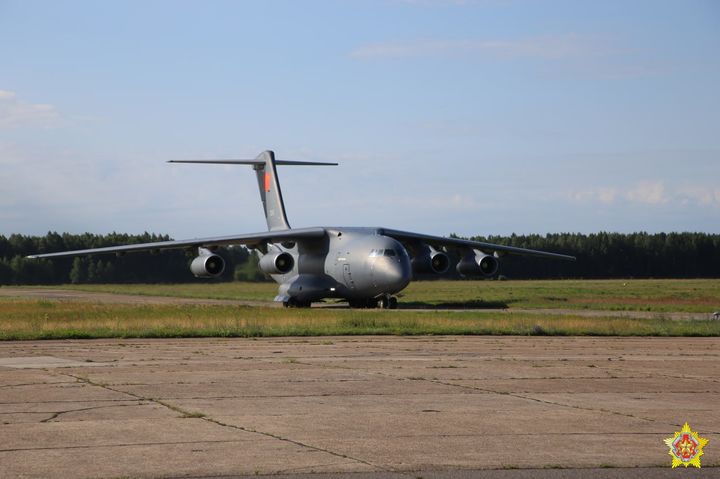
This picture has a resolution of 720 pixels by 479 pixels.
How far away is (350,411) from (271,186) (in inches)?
1480

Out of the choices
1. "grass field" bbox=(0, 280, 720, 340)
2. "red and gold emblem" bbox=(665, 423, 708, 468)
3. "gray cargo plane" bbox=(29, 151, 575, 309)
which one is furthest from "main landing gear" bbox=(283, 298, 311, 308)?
"red and gold emblem" bbox=(665, 423, 708, 468)

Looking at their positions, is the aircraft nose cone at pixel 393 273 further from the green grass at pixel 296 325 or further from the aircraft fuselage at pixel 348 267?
the green grass at pixel 296 325

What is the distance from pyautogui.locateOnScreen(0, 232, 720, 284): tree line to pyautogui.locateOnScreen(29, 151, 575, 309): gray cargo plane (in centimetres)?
2233

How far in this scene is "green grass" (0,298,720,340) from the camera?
82.9 feet

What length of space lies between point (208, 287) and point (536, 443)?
53.7m

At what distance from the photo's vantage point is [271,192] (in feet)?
162

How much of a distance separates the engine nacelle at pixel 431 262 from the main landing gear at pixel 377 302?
2.04m

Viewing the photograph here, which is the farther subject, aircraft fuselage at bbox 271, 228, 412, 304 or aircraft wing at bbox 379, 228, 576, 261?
aircraft wing at bbox 379, 228, 576, 261

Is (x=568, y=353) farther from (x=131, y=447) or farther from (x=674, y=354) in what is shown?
(x=131, y=447)

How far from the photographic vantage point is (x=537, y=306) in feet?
141

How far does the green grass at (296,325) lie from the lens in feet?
82.9

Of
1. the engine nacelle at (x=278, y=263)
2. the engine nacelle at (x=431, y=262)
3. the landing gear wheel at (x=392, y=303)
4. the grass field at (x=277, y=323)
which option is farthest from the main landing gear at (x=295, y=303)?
the grass field at (x=277, y=323)

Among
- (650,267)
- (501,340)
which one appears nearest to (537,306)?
(501,340)

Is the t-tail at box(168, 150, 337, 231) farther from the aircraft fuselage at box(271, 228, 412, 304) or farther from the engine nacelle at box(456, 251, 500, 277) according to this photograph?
the engine nacelle at box(456, 251, 500, 277)
